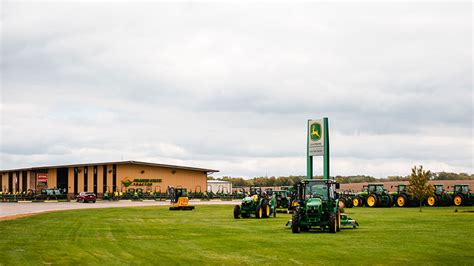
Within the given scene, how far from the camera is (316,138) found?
44812 millimetres

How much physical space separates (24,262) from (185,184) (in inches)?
3024

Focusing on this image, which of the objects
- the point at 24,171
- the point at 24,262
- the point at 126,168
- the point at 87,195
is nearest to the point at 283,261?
the point at 24,262

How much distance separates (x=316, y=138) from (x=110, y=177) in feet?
149

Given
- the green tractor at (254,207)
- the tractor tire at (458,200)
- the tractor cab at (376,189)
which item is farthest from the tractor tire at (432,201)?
the green tractor at (254,207)

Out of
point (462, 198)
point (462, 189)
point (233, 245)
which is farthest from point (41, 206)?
point (233, 245)

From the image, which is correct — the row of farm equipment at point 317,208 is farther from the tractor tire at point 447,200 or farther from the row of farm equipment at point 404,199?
the tractor tire at point 447,200

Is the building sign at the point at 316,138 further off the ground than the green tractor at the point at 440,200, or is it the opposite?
the building sign at the point at 316,138

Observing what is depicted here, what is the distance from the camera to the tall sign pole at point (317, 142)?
44156 millimetres

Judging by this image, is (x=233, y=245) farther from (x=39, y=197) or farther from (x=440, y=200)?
(x=39, y=197)

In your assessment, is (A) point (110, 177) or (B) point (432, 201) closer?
(B) point (432, 201)

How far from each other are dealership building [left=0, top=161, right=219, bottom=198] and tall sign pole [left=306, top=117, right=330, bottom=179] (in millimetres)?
42278

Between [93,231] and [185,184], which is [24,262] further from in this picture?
[185,184]

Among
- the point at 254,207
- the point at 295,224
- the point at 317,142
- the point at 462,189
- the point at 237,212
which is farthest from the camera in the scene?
the point at 462,189

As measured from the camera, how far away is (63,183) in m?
86.4
